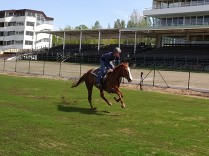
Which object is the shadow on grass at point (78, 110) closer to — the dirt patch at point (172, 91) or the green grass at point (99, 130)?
the green grass at point (99, 130)

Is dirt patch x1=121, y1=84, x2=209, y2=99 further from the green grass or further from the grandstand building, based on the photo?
the grandstand building

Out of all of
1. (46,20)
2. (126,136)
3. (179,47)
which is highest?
(46,20)

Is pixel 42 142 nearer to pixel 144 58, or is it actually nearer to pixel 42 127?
pixel 42 127

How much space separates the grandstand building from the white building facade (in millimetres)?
42673

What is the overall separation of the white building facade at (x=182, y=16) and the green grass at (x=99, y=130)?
47386 mm

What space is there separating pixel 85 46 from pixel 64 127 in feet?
222

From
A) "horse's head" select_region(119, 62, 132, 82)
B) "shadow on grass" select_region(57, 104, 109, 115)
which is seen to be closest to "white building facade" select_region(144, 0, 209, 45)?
"shadow on grass" select_region(57, 104, 109, 115)

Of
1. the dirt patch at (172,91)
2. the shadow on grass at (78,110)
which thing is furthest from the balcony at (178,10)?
the shadow on grass at (78,110)

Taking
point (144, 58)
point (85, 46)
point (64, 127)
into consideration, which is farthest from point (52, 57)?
Answer: point (64, 127)

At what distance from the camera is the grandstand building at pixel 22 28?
106 metres

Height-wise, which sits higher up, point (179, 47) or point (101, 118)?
point (179, 47)

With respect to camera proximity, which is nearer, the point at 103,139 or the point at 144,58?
the point at 103,139

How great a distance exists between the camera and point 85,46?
7725 cm

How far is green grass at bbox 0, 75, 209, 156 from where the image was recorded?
7957 millimetres
